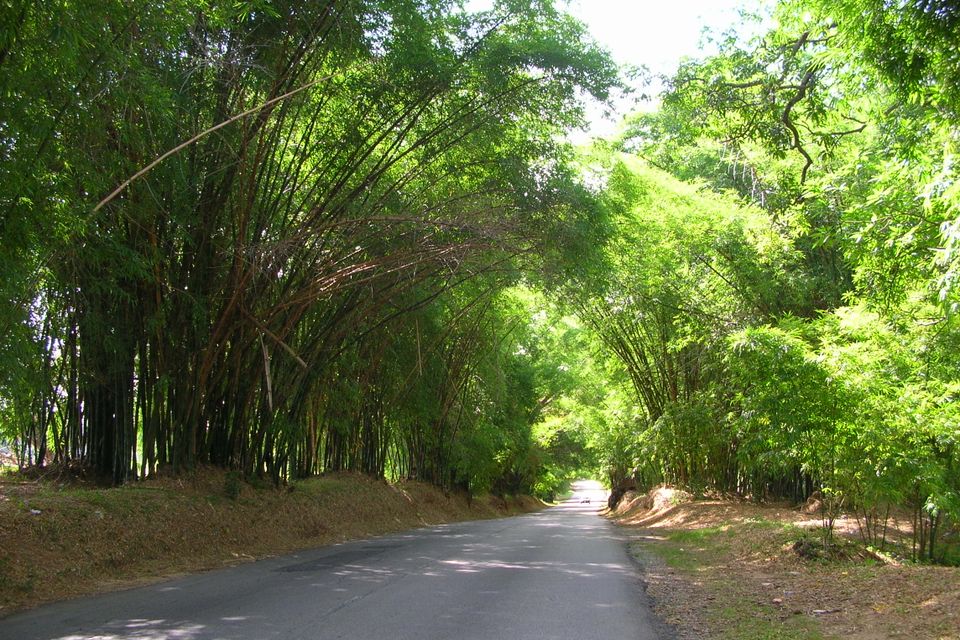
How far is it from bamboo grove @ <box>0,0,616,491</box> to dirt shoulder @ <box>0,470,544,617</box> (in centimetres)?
78

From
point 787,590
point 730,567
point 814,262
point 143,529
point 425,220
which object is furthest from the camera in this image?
point 814,262

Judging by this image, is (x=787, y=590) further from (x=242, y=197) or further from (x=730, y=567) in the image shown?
(x=242, y=197)

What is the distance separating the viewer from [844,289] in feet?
38.3

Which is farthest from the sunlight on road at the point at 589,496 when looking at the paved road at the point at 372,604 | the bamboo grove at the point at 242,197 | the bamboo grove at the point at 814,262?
Result: the paved road at the point at 372,604

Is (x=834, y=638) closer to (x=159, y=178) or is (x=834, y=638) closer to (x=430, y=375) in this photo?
(x=159, y=178)

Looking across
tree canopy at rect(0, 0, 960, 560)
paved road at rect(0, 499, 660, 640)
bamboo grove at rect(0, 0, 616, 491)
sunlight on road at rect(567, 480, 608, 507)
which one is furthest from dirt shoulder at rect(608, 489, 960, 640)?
sunlight on road at rect(567, 480, 608, 507)

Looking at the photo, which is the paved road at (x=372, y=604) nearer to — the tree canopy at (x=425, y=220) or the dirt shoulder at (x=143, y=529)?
the dirt shoulder at (x=143, y=529)

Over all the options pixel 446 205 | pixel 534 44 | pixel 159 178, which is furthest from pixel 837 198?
pixel 159 178

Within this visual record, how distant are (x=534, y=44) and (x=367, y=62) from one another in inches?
81.8

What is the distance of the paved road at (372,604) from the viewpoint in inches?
184

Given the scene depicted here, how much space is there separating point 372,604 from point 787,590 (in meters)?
3.85

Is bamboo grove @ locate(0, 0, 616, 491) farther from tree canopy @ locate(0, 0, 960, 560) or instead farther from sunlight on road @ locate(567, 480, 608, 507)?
sunlight on road @ locate(567, 480, 608, 507)

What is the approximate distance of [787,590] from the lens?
6.57 meters

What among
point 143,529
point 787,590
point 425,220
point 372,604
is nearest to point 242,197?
point 425,220
